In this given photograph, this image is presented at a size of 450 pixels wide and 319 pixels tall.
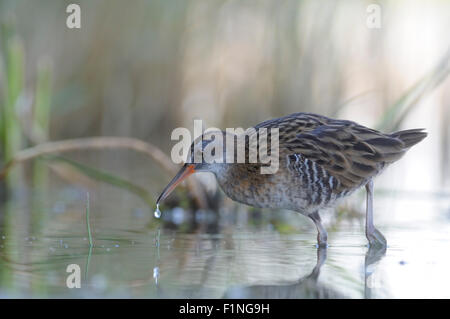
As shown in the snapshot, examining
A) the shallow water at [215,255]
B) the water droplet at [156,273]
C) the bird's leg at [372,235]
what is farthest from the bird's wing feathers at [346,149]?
the water droplet at [156,273]

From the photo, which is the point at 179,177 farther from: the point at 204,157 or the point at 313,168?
the point at 313,168

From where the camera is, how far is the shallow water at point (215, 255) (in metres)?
3.50

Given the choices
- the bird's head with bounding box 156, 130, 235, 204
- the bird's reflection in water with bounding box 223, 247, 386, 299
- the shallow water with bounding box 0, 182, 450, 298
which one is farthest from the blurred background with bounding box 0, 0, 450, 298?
the bird's head with bounding box 156, 130, 235, 204

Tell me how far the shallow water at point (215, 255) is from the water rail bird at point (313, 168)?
28 centimetres

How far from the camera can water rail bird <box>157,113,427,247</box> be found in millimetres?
5047

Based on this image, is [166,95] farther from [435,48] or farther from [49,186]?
[435,48]

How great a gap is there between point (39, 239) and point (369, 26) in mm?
5286

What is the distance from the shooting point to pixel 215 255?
4.46 meters

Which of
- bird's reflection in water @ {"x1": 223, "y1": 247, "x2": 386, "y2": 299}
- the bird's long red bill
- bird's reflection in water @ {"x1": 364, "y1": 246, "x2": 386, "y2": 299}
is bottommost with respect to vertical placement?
bird's reflection in water @ {"x1": 223, "y1": 247, "x2": 386, "y2": 299}

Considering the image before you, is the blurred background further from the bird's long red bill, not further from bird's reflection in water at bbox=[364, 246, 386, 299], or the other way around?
the bird's long red bill

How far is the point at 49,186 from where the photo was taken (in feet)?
27.0

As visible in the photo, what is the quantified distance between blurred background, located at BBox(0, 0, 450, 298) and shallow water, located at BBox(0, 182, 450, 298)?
0.07 ft

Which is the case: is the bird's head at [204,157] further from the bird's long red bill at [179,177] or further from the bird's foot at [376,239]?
the bird's foot at [376,239]
